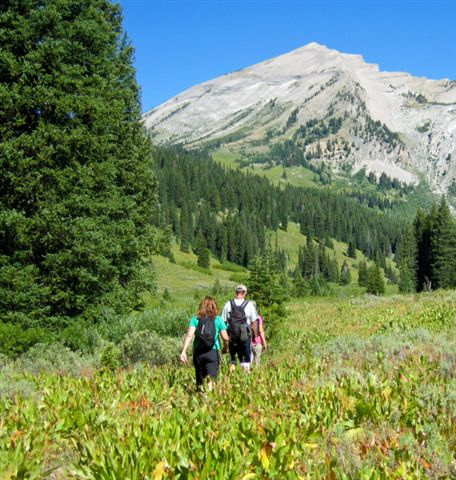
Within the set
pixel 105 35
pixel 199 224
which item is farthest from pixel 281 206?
pixel 105 35

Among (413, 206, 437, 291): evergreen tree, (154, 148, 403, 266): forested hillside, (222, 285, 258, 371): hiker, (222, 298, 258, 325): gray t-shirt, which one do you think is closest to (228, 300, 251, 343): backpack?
(222, 285, 258, 371): hiker

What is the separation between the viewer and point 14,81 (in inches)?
561

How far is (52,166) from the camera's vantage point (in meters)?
14.5

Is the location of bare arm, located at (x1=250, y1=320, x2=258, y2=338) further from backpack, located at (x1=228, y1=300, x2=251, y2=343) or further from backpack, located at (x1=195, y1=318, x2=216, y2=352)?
backpack, located at (x1=195, y1=318, x2=216, y2=352)

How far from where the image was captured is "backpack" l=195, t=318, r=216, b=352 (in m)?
8.81

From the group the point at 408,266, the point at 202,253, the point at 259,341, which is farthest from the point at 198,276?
the point at 259,341

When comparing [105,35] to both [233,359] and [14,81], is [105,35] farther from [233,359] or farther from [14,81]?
[233,359]

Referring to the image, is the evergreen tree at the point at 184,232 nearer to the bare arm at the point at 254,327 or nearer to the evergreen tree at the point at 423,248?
the evergreen tree at the point at 423,248

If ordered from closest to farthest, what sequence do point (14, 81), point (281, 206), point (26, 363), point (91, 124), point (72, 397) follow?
point (72, 397)
point (26, 363)
point (14, 81)
point (91, 124)
point (281, 206)

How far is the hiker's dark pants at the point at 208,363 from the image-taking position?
8.84 m

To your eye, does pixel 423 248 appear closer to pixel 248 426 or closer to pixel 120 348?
pixel 120 348

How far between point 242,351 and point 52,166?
26.2 ft

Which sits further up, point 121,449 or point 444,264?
point 121,449

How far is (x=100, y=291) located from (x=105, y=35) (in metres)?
8.12
